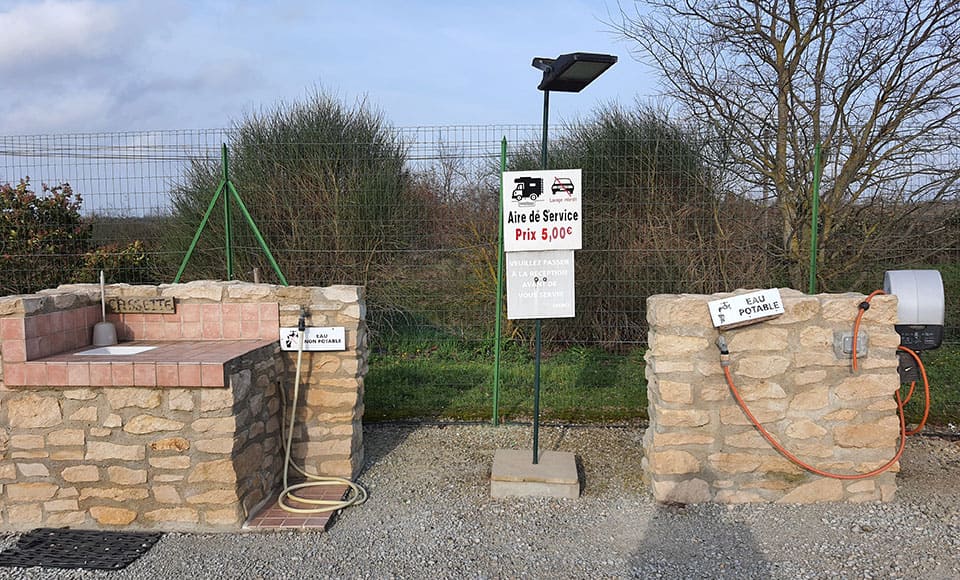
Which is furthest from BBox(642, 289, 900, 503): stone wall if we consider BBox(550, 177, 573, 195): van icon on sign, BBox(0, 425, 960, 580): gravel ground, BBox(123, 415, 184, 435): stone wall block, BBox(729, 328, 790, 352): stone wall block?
BBox(123, 415, 184, 435): stone wall block

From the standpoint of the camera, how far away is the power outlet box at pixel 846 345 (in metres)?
3.98

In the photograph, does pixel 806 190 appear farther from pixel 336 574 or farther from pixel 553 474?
pixel 336 574

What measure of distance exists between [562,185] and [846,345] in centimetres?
198

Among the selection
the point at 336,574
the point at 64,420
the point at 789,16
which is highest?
the point at 789,16

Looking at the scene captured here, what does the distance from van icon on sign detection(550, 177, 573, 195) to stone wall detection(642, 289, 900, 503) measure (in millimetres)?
886

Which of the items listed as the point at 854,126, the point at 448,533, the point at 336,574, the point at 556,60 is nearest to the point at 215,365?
the point at 336,574

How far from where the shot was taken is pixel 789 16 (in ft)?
23.0

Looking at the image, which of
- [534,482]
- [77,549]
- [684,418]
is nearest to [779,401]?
[684,418]

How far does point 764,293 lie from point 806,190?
2633mm

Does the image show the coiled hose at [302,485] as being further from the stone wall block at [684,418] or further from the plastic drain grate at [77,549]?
the stone wall block at [684,418]

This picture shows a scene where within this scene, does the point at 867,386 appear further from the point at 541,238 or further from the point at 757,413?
the point at 541,238

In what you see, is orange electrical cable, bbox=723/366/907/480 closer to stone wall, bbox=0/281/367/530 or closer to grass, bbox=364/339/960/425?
grass, bbox=364/339/960/425

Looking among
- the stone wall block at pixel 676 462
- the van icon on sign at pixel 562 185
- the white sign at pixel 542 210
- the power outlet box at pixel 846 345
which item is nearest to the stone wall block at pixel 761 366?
the power outlet box at pixel 846 345

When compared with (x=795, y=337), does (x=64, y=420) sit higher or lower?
lower
